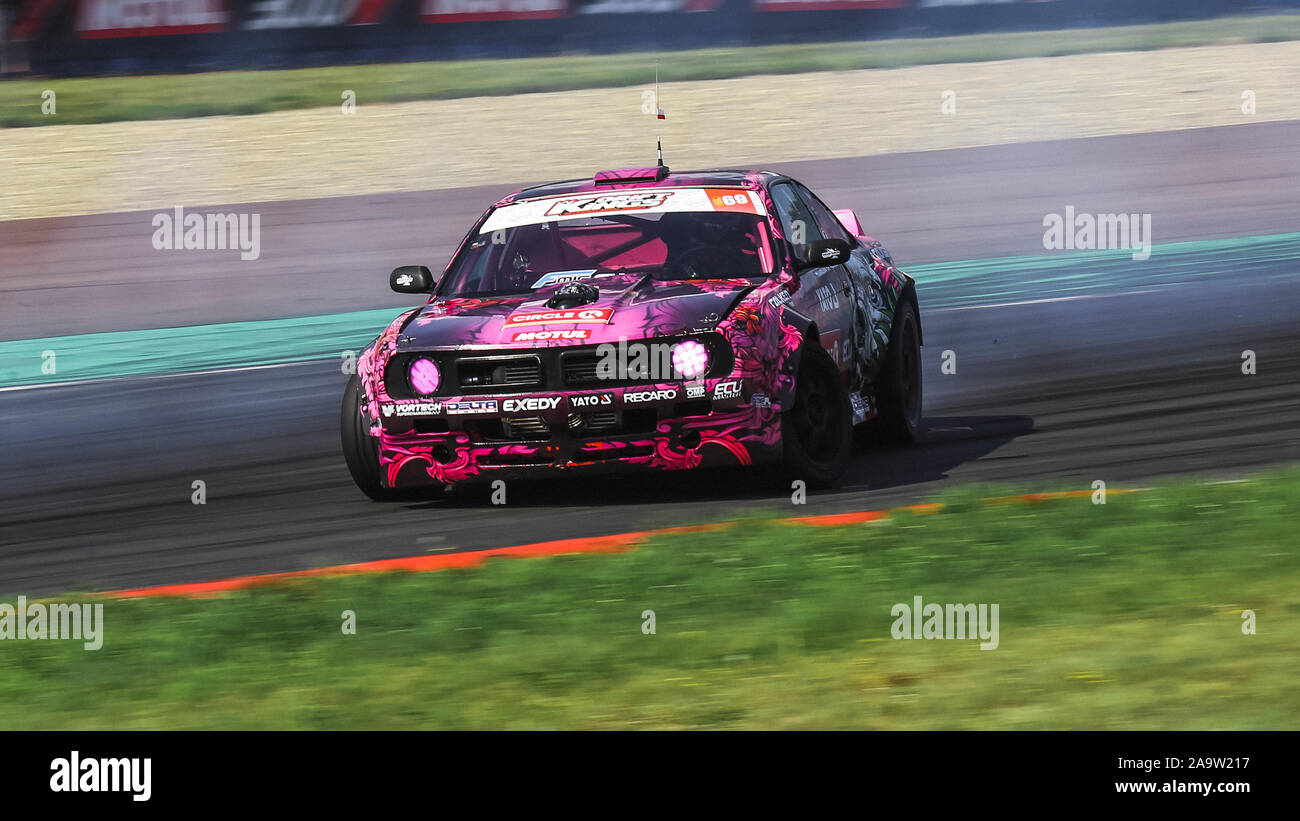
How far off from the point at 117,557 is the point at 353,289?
854 cm

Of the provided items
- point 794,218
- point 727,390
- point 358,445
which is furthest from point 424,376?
point 794,218

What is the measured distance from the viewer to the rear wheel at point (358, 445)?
348 inches

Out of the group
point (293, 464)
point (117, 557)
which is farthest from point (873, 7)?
point (117, 557)

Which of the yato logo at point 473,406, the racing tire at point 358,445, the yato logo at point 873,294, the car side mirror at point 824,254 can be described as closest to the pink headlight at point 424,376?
the yato logo at point 473,406

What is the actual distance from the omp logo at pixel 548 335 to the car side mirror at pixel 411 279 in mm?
1021

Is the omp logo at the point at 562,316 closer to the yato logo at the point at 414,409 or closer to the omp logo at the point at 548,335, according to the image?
the omp logo at the point at 548,335

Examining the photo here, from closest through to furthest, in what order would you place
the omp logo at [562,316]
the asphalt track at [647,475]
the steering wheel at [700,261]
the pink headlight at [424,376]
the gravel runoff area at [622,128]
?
the omp logo at [562,316] < the pink headlight at [424,376] < the asphalt track at [647,475] < the steering wheel at [700,261] < the gravel runoff area at [622,128]

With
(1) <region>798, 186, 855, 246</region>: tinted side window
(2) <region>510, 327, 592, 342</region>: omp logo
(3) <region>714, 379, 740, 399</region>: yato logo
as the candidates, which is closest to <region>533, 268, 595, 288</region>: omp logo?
(2) <region>510, 327, 592, 342</region>: omp logo

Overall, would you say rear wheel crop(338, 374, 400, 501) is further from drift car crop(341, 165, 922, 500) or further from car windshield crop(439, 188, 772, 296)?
car windshield crop(439, 188, 772, 296)

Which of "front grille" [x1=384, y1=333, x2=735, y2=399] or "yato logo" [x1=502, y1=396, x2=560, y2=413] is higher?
"front grille" [x1=384, y1=333, x2=735, y2=399]

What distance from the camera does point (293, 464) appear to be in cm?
1054

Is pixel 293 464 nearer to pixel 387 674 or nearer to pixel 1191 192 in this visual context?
pixel 387 674

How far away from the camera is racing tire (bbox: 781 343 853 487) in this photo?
8.58 meters

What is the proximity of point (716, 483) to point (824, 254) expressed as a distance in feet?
3.74
